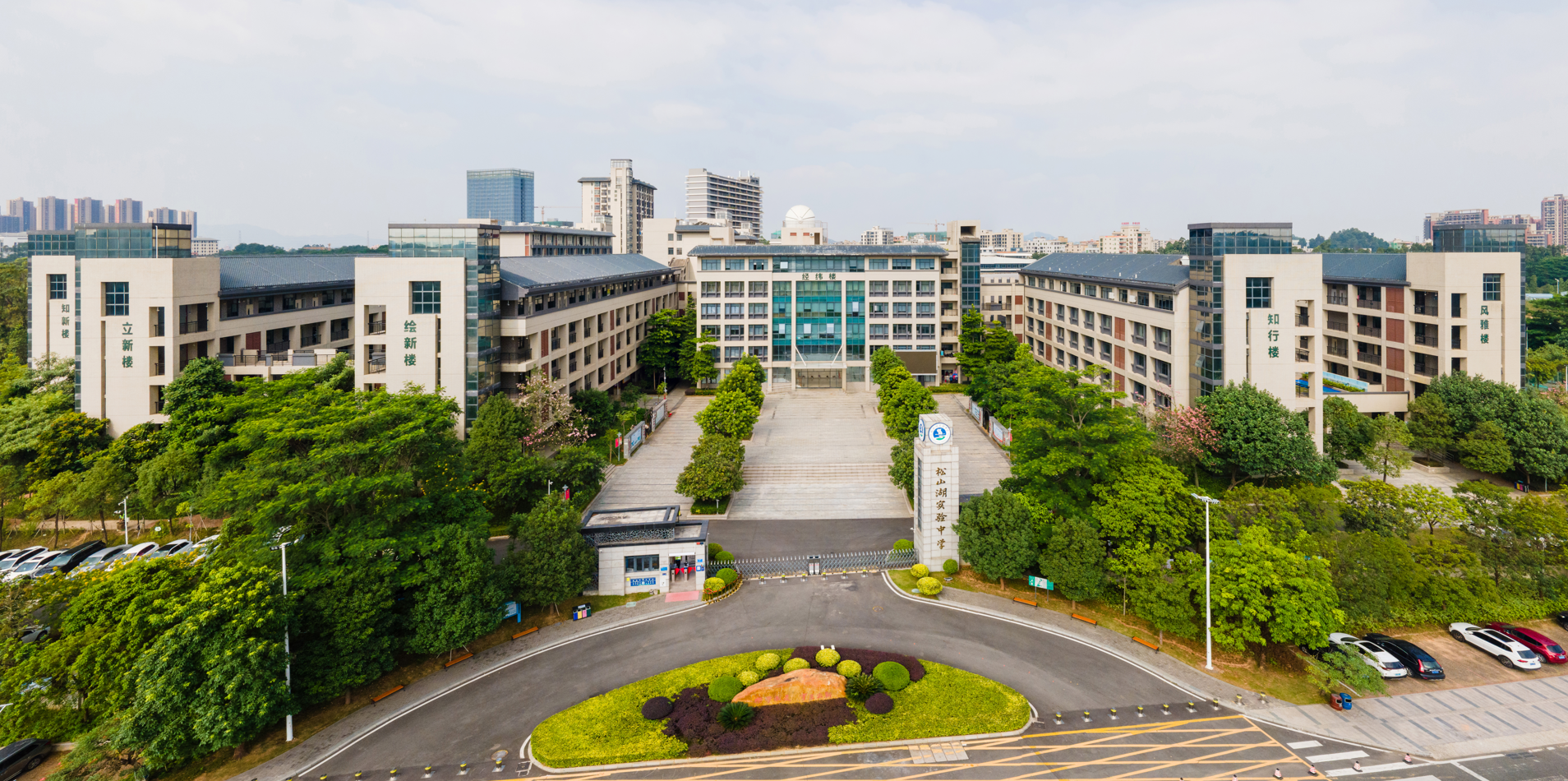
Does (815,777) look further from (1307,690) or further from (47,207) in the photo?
(47,207)

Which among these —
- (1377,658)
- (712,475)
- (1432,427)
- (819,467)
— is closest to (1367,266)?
(1432,427)

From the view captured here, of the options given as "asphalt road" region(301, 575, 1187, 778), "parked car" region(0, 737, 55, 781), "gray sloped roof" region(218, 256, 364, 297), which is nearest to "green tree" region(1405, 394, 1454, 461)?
"asphalt road" region(301, 575, 1187, 778)

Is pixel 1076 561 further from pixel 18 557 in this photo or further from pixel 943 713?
pixel 18 557

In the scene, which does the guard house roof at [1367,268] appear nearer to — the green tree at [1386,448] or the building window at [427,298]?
the green tree at [1386,448]

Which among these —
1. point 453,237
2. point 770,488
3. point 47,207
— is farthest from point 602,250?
point 47,207

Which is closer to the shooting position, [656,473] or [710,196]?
[656,473]
